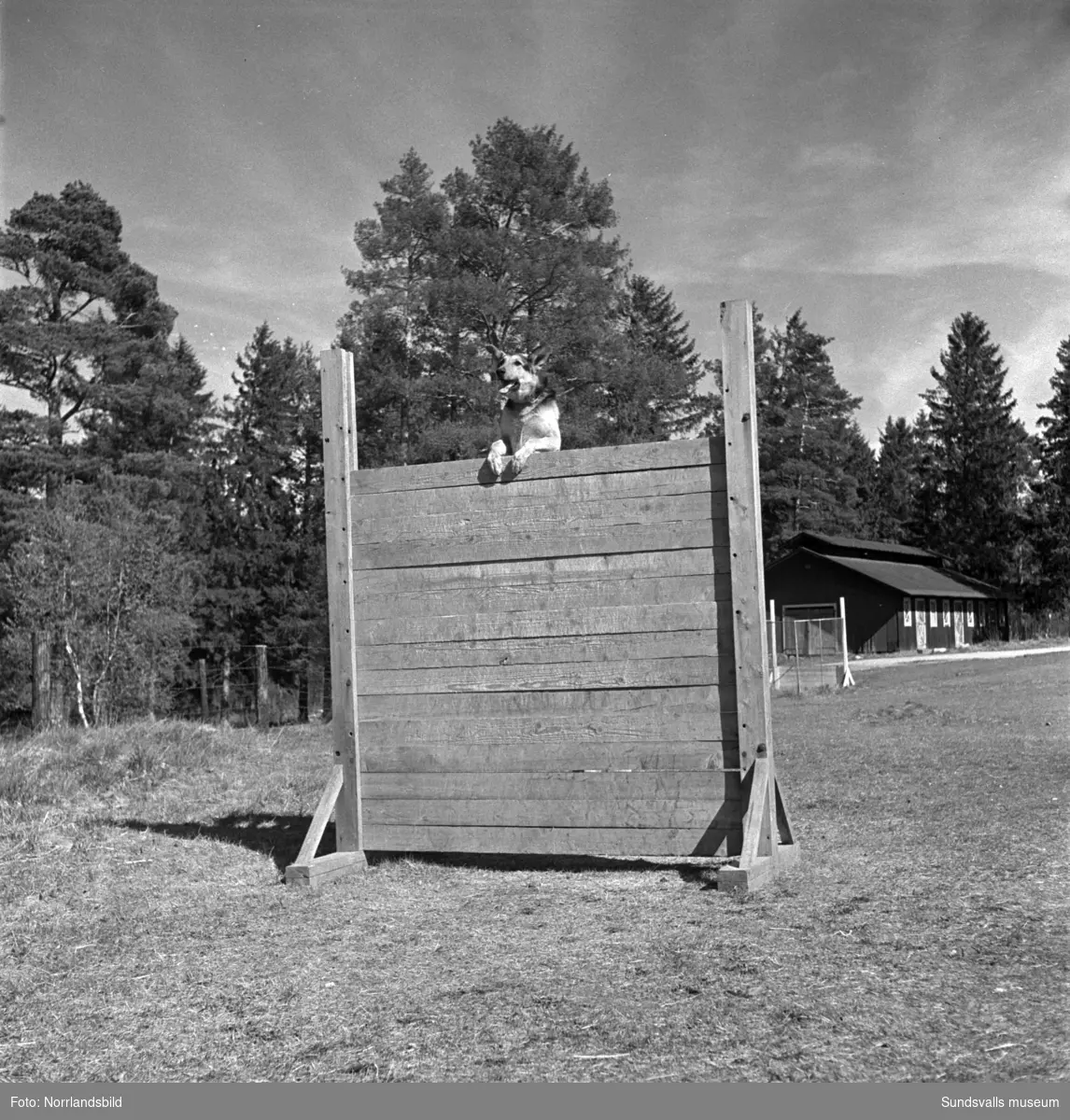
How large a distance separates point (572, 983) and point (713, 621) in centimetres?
248

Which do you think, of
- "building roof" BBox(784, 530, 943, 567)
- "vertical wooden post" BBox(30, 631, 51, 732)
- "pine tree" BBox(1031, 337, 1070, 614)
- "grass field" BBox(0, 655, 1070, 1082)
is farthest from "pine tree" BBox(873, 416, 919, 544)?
"grass field" BBox(0, 655, 1070, 1082)

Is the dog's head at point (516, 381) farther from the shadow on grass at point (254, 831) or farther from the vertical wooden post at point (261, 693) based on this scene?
the vertical wooden post at point (261, 693)

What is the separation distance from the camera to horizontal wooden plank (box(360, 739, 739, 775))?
5.83 metres

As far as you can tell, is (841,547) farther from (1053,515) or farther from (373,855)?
(373,855)

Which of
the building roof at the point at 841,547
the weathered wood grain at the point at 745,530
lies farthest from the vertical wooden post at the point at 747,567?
the building roof at the point at 841,547

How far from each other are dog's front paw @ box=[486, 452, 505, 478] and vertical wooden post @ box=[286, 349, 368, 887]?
830 mm

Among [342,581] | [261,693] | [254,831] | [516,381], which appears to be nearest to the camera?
[516,381]

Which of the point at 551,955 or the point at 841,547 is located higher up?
the point at 841,547

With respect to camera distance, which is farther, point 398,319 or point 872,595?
point 872,595

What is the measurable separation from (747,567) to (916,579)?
42.2 m

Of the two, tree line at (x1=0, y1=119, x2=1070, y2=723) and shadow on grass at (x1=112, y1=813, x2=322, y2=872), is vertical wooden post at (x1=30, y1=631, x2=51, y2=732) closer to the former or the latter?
tree line at (x1=0, y1=119, x2=1070, y2=723)

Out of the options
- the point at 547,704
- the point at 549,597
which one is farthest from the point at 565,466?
the point at 547,704

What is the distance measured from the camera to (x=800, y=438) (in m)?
50.3

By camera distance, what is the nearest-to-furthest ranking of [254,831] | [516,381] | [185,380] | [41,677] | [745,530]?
[745,530]
[516,381]
[254,831]
[41,677]
[185,380]
